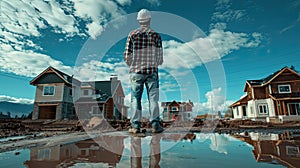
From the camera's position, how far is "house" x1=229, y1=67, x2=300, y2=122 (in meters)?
21.8

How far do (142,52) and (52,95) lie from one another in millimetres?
21691

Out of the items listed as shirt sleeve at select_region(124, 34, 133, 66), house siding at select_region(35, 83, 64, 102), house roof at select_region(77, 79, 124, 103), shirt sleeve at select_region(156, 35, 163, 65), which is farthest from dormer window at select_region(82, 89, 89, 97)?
shirt sleeve at select_region(156, 35, 163, 65)

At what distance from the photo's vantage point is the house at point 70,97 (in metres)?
21.3

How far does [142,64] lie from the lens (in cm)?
325

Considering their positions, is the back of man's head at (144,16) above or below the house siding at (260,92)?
below

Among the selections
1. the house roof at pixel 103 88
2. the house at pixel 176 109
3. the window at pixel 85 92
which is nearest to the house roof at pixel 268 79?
the house at pixel 176 109

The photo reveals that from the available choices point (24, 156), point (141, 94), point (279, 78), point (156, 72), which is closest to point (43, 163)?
point (24, 156)

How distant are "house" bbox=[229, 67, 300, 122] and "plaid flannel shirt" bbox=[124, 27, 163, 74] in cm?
2373

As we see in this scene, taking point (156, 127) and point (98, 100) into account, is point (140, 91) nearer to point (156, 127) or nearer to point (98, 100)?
point (156, 127)

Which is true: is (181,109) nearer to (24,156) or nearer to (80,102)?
(80,102)

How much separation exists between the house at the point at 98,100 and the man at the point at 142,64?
20562 mm

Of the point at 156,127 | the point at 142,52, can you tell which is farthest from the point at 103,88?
the point at 156,127

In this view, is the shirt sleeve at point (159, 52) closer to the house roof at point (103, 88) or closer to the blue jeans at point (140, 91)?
the blue jeans at point (140, 91)

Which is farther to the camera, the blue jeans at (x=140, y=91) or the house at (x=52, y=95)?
the house at (x=52, y=95)
